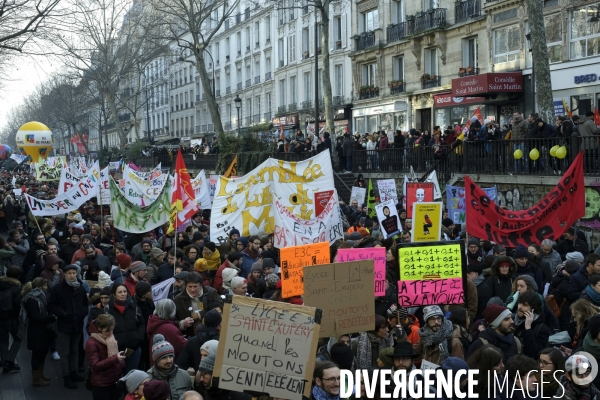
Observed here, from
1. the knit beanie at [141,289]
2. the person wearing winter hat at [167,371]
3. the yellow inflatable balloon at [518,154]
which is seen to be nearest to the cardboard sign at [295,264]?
the knit beanie at [141,289]

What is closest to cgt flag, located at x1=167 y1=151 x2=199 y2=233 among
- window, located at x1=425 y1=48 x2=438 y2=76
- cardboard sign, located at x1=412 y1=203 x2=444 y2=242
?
cardboard sign, located at x1=412 y1=203 x2=444 y2=242

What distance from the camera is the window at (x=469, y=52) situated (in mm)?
32875

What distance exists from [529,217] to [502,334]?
194 inches

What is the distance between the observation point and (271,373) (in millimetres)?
5375

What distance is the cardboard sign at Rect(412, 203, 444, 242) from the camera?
35.5 ft

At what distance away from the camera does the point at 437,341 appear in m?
6.51

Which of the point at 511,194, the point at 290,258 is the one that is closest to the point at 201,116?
the point at 511,194

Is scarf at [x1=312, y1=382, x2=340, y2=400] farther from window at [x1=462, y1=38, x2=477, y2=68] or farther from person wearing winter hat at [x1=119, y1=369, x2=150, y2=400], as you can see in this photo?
window at [x1=462, y1=38, x2=477, y2=68]

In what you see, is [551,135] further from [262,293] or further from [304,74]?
[304,74]

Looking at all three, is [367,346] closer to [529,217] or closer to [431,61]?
[529,217]

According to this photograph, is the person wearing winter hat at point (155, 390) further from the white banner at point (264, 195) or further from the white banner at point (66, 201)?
the white banner at point (66, 201)

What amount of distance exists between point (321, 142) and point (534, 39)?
35.1ft

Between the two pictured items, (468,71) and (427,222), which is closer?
(427,222)

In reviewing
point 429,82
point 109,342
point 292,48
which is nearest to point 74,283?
point 109,342
